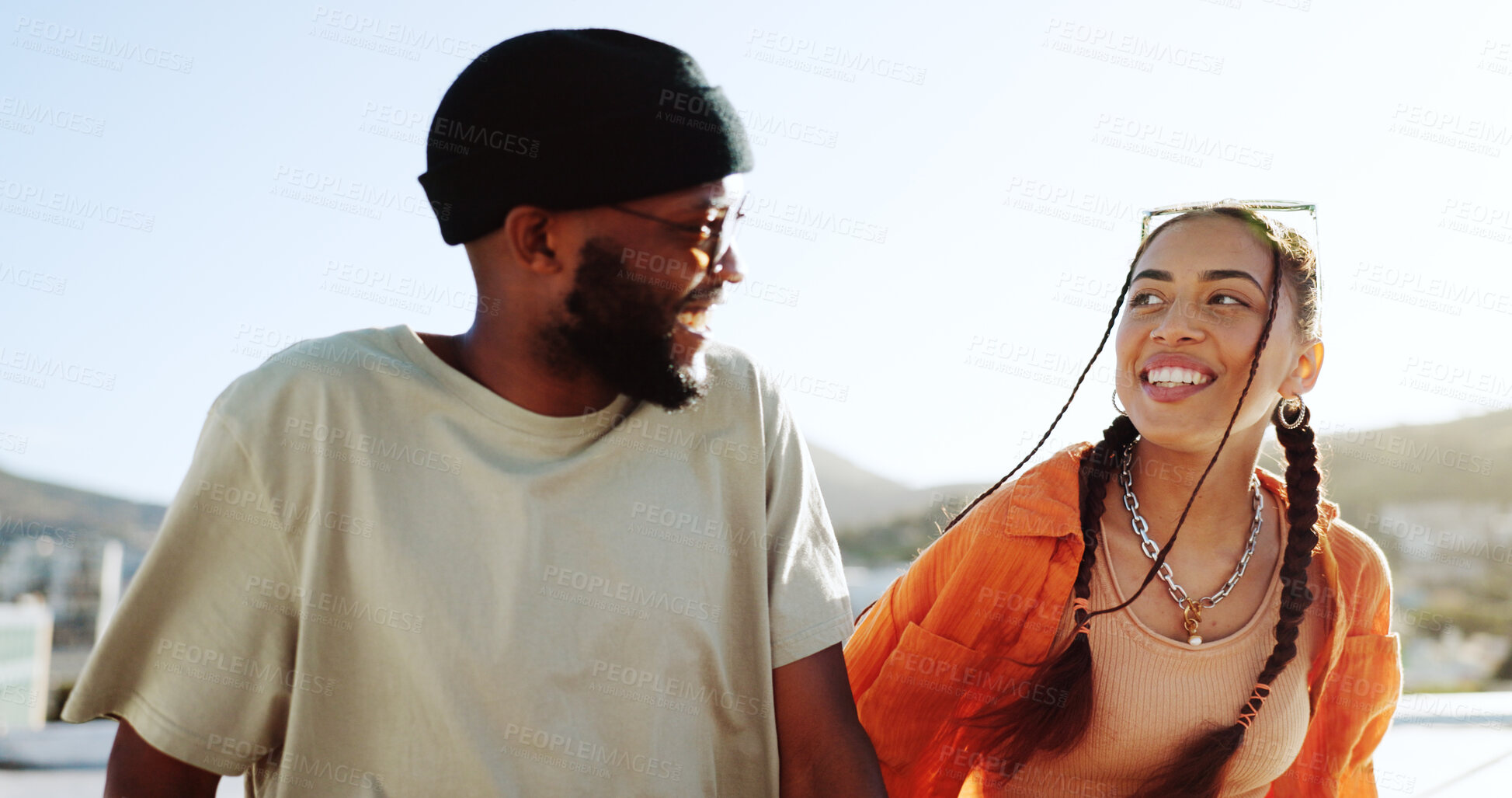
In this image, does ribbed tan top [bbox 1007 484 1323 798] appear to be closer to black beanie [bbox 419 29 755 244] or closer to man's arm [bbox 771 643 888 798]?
man's arm [bbox 771 643 888 798]

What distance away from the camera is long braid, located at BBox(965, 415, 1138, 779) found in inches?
93.0

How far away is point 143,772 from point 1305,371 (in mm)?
2719

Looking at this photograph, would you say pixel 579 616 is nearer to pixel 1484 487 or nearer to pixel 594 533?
pixel 594 533

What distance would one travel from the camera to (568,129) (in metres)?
1.79

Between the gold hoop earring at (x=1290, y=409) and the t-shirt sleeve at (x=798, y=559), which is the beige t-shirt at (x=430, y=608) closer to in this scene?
the t-shirt sleeve at (x=798, y=559)

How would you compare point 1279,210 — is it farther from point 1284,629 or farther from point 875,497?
point 875,497

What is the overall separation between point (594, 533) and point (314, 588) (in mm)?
470

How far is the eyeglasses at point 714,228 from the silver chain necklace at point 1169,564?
1.38 metres

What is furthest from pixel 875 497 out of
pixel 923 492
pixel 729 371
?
pixel 729 371

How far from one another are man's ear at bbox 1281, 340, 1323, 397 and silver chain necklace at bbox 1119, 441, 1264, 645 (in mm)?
266

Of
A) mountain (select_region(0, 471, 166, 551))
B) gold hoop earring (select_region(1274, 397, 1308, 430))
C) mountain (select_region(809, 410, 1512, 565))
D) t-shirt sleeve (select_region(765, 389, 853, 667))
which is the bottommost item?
mountain (select_region(0, 471, 166, 551))

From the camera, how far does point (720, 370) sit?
210cm

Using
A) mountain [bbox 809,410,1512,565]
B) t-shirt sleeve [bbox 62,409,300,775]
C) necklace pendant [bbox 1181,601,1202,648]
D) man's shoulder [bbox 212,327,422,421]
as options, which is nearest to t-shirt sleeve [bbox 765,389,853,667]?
man's shoulder [bbox 212,327,422,421]

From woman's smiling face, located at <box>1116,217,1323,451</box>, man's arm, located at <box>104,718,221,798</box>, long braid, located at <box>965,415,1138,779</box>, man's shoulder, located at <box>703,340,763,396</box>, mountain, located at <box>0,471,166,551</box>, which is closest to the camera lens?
man's arm, located at <box>104,718,221,798</box>
